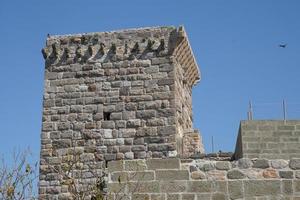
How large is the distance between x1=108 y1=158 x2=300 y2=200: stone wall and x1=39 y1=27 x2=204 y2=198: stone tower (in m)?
4.65

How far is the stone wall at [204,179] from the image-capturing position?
307 inches

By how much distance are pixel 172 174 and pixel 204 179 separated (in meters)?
0.48

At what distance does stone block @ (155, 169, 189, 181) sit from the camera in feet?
26.3

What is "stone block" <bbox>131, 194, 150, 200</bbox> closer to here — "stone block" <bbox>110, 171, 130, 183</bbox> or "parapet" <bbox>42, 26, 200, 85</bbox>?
"stone block" <bbox>110, 171, 130, 183</bbox>

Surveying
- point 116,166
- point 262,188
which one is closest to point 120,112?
point 116,166

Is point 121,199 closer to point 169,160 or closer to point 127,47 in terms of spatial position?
point 169,160

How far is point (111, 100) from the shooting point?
44.3 feet

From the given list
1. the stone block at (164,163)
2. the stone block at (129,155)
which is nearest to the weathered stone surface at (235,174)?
the stone block at (164,163)

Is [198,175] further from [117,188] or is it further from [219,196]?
[117,188]

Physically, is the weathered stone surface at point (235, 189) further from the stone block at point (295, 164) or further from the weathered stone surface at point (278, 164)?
the stone block at point (295, 164)

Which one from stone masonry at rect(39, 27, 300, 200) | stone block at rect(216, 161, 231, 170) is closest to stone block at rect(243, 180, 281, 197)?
stone block at rect(216, 161, 231, 170)

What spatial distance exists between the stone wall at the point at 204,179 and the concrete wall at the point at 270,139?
408 cm

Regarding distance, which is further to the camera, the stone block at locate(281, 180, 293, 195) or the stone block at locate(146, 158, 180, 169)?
the stone block at locate(146, 158, 180, 169)

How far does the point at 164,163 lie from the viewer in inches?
320
